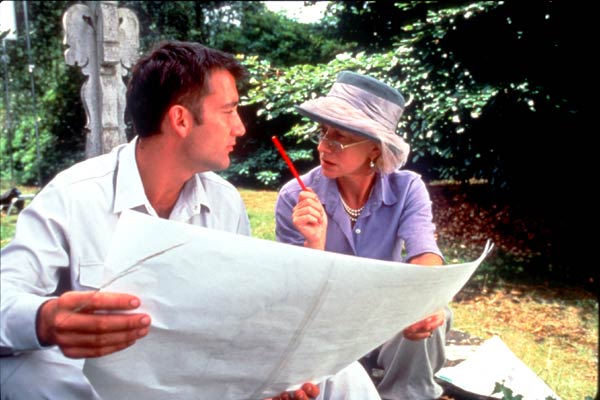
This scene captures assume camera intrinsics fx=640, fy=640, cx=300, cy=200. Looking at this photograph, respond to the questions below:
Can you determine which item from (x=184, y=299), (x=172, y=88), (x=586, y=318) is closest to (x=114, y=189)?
(x=172, y=88)

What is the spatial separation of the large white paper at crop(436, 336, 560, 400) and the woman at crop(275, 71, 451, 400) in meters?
0.28

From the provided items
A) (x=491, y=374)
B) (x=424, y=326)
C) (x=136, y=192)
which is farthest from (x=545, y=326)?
(x=136, y=192)

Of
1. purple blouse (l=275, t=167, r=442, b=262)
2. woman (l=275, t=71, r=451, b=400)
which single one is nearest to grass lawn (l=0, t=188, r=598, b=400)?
woman (l=275, t=71, r=451, b=400)

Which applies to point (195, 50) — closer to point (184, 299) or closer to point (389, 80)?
point (184, 299)

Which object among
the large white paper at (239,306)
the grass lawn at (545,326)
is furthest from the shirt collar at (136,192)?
the grass lawn at (545,326)

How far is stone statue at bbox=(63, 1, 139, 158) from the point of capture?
434cm

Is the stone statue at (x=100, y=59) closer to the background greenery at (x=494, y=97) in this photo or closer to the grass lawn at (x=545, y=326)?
the background greenery at (x=494, y=97)

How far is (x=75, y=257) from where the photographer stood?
154 centimetres

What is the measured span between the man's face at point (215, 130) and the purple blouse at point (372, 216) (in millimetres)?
606

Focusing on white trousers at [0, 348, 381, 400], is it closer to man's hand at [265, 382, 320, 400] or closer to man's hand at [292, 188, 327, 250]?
man's hand at [265, 382, 320, 400]

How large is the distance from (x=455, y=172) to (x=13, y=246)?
602 cm

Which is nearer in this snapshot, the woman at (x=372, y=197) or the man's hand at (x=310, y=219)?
the man's hand at (x=310, y=219)

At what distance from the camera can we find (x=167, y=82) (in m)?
1.82

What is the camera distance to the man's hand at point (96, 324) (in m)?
1.06
